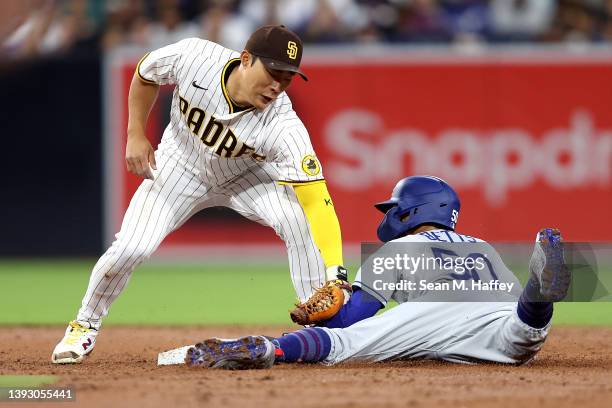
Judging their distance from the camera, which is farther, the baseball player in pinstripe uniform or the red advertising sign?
the red advertising sign

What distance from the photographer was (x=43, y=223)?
11805mm

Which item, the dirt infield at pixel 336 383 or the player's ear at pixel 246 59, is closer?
the dirt infield at pixel 336 383

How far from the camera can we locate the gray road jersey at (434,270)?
16.6 ft

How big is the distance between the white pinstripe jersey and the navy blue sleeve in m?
0.68

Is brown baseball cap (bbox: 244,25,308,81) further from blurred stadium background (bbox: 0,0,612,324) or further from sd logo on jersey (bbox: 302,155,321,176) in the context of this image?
blurred stadium background (bbox: 0,0,612,324)

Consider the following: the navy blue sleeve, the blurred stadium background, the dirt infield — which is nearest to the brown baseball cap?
the navy blue sleeve

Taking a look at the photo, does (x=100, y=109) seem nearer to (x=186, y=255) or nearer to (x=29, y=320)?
(x=186, y=255)

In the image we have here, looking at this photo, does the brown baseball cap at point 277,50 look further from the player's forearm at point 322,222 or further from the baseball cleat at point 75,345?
the baseball cleat at point 75,345

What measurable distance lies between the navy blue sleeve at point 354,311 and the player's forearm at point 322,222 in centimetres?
28

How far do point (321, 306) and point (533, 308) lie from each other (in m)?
1.01

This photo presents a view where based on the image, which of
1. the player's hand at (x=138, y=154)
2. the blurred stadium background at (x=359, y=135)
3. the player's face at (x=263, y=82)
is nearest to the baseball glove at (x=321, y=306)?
the player's face at (x=263, y=82)

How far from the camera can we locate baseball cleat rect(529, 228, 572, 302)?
4.51 metres

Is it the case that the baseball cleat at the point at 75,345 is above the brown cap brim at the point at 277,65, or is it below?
below

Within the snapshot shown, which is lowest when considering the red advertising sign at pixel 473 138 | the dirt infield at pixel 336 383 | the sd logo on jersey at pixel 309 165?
the dirt infield at pixel 336 383
